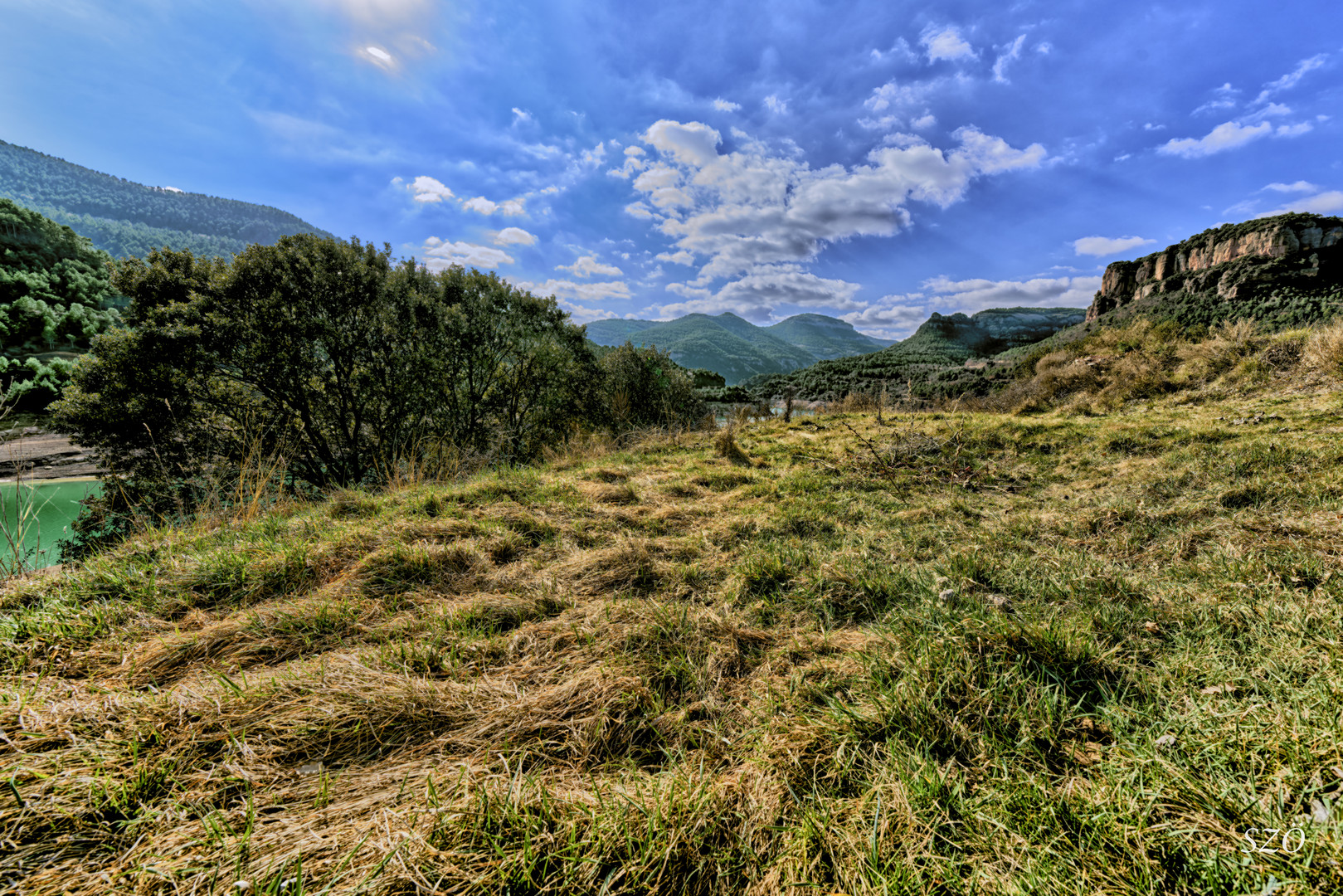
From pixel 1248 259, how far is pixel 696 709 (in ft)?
176

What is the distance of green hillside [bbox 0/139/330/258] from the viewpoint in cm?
13938

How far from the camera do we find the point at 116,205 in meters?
157

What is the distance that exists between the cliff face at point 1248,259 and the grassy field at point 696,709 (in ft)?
145

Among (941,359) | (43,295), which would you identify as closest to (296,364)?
(941,359)

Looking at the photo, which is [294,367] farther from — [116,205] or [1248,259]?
[116,205]

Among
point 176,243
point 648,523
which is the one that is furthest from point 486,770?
point 176,243

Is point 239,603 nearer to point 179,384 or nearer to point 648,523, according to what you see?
point 648,523

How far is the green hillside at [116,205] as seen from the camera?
457 feet

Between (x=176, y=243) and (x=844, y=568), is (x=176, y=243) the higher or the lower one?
the higher one

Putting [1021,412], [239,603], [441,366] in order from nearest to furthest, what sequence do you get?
[239,603] < [1021,412] < [441,366]

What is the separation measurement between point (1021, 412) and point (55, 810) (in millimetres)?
12960

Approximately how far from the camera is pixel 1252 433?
4992 millimetres

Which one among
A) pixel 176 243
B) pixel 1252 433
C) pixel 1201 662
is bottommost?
pixel 1201 662

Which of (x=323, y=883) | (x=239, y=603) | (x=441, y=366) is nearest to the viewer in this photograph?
(x=323, y=883)
